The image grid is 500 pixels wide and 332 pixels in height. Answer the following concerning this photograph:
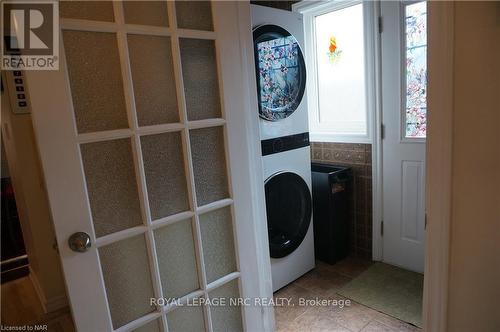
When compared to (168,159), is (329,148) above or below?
below

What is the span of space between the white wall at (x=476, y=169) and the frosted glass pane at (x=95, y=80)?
3.91 ft

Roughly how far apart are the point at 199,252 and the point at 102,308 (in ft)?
1.30

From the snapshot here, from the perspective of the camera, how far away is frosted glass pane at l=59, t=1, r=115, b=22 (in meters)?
0.97

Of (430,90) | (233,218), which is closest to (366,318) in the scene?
(233,218)

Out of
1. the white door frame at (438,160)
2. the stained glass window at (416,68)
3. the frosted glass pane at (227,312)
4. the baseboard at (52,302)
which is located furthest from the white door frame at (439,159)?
the baseboard at (52,302)

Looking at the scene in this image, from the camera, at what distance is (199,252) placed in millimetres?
1330

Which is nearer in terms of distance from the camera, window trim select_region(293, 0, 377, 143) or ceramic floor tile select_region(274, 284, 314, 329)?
ceramic floor tile select_region(274, 284, 314, 329)

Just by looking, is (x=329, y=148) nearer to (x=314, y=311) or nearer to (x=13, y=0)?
(x=314, y=311)

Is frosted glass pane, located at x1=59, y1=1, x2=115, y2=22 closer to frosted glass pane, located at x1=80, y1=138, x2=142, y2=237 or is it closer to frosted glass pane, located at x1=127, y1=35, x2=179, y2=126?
frosted glass pane, located at x1=127, y1=35, x2=179, y2=126

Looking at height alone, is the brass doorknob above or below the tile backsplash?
above

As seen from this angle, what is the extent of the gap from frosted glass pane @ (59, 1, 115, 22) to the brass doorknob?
673mm

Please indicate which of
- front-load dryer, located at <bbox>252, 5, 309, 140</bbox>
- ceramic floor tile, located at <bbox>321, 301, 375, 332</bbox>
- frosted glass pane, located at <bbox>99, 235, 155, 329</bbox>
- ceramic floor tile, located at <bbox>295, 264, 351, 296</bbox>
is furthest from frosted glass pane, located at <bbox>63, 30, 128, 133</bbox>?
ceramic floor tile, located at <bbox>295, 264, 351, 296</bbox>

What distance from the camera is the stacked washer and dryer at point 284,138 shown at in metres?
2.10

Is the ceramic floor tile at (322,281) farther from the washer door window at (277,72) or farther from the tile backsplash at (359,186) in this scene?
the washer door window at (277,72)
